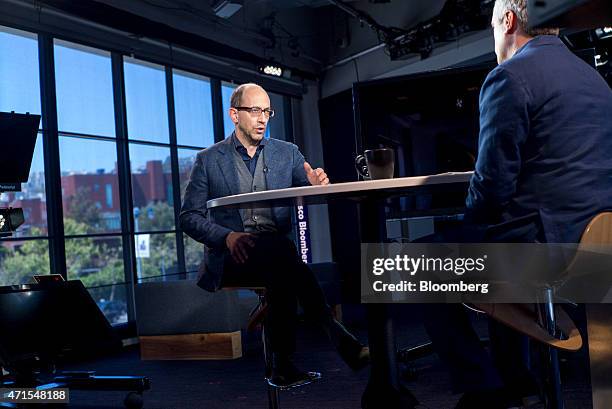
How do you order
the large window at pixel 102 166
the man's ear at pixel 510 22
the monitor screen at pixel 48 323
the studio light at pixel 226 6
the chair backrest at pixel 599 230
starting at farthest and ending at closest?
the studio light at pixel 226 6 < the large window at pixel 102 166 < the monitor screen at pixel 48 323 < the man's ear at pixel 510 22 < the chair backrest at pixel 599 230

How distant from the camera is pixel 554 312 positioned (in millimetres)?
1515

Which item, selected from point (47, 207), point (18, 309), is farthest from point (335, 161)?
point (18, 309)

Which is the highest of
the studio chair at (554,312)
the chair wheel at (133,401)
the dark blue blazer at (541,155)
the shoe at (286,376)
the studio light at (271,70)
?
the studio light at (271,70)

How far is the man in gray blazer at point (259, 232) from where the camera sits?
2141 millimetres

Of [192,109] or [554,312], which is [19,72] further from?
[554,312]

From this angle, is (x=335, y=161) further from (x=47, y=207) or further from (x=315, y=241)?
(x=47, y=207)

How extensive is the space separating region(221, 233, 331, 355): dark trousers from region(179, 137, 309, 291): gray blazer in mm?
78

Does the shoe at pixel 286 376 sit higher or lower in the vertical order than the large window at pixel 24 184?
lower

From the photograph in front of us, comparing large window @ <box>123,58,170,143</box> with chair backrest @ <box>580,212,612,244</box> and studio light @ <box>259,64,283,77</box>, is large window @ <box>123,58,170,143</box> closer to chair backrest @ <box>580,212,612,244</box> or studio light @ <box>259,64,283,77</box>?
studio light @ <box>259,64,283,77</box>

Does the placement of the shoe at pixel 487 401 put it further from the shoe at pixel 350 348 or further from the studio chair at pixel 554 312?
the shoe at pixel 350 348

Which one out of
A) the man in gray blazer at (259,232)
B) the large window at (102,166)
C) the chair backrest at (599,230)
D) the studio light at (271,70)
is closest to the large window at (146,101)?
the large window at (102,166)

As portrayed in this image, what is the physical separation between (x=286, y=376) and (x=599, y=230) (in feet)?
3.63

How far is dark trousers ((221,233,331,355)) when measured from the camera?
2.14 m

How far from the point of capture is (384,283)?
5.66 ft
